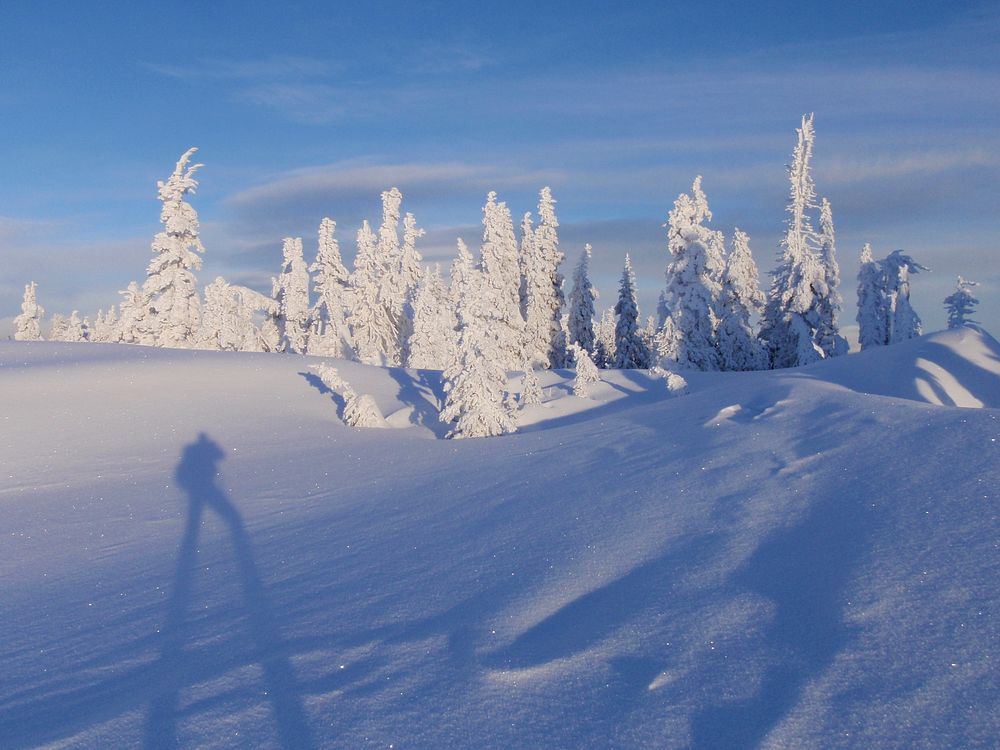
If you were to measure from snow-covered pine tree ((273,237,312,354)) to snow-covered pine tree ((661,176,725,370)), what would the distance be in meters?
30.9

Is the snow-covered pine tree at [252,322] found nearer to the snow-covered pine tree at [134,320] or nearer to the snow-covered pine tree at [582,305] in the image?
the snow-covered pine tree at [134,320]

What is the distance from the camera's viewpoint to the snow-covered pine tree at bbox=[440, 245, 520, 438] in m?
18.4

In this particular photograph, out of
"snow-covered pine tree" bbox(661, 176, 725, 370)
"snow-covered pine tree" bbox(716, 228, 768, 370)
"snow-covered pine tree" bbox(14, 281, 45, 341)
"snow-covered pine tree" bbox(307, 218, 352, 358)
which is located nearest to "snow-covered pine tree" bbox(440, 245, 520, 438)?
"snow-covered pine tree" bbox(661, 176, 725, 370)

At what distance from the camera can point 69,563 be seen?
364 inches

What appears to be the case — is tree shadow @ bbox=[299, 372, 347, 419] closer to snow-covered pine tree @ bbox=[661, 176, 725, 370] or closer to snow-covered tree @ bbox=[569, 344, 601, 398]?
snow-covered tree @ bbox=[569, 344, 601, 398]

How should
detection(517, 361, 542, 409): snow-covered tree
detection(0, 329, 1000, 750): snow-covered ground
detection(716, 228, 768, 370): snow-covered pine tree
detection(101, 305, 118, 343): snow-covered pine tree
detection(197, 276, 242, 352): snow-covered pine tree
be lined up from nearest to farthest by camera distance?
detection(0, 329, 1000, 750): snow-covered ground
detection(517, 361, 542, 409): snow-covered tree
detection(716, 228, 768, 370): snow-covered pine tree
detection(197, 276, 242, 352): snow-covered pine tree
detection(101, 305, 118, 343): snow-covered pine tree

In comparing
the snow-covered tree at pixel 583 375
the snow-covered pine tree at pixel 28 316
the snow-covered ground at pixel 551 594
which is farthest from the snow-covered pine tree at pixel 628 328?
the snow-covered pine tree at pixel 28 316

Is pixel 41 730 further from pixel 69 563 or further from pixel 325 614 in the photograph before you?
pixel 69 563

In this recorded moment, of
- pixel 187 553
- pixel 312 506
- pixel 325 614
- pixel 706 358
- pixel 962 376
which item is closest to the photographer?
pixel 325 614

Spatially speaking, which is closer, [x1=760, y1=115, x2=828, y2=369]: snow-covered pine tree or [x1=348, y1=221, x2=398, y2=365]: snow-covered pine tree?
[x1=760, y1=115, x2=828, y2=369]: snow-covered pine tree

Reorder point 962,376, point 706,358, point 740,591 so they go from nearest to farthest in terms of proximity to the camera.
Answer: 1. point 740,591
2. point 962,376
3. point 706,358

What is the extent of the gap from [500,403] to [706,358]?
20.8m

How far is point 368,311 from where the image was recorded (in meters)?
48.3

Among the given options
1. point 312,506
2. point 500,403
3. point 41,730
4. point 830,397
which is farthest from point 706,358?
point 41,730
